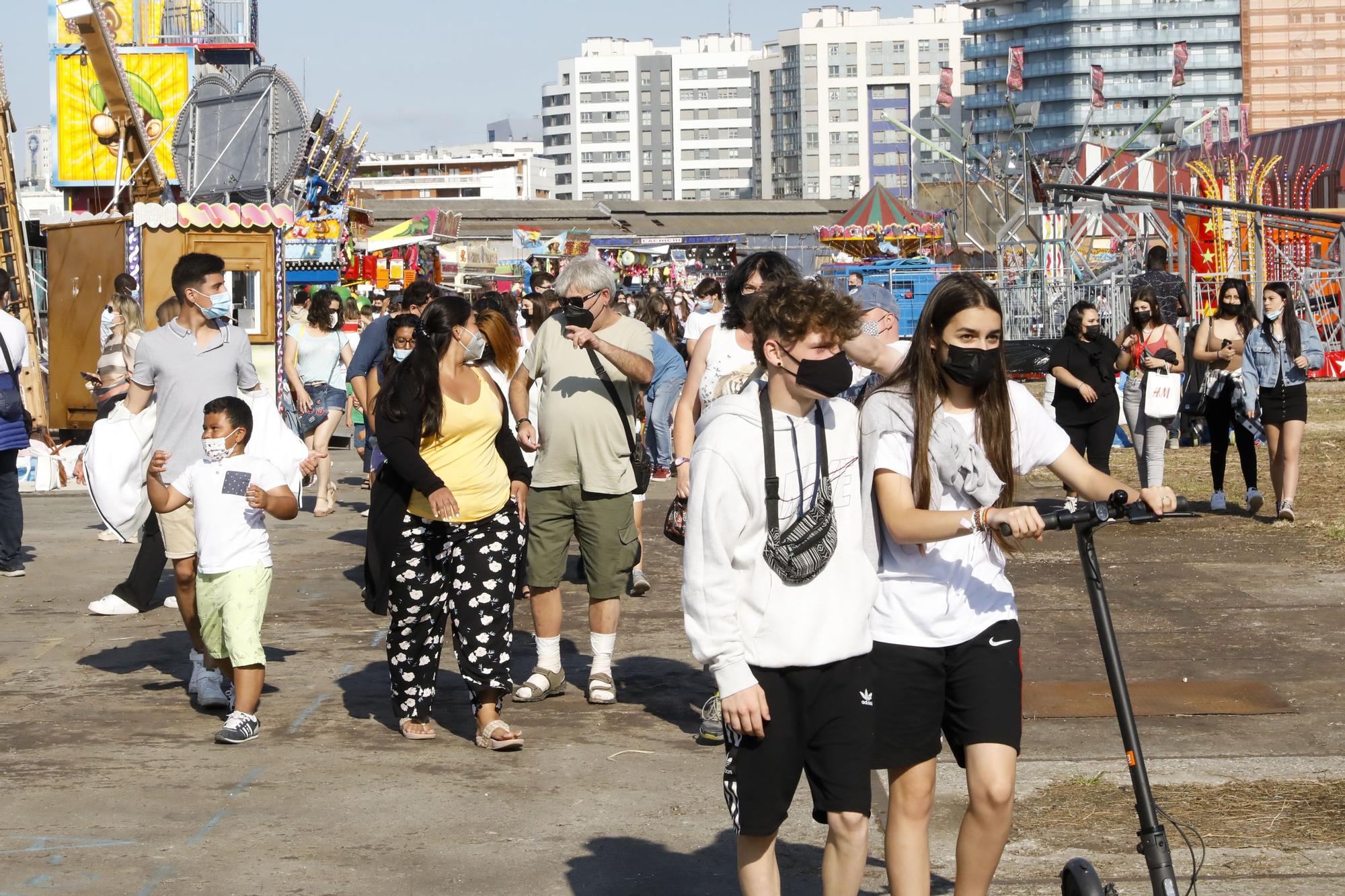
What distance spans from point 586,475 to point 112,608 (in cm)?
338

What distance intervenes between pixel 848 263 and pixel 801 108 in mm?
150692

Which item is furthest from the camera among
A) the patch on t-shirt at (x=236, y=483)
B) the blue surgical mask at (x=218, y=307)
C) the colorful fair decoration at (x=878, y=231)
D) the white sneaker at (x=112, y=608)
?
the colorful fair decoration at (x=878, y=231)

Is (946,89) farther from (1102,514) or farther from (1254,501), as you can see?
(1102,514)

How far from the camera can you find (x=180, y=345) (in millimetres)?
6879

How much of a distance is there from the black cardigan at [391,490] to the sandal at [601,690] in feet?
3.28

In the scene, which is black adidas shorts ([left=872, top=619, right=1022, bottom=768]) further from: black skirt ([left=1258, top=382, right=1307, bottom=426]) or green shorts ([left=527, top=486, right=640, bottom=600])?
black skirt ([left=1258, top=382, right=1307, bottom=426])

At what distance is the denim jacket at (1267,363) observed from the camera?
1116 cm

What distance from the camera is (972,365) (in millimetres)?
3682

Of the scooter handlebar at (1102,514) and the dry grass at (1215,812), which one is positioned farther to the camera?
the dry grass at (1215,812)

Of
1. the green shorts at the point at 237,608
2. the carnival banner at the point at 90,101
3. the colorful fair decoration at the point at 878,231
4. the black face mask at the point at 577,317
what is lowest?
the green shorts at the point at 237,608

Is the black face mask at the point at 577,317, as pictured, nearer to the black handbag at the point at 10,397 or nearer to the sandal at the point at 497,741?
the sandal at the point at 497,741

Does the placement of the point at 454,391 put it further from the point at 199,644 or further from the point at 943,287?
the point at 943,287

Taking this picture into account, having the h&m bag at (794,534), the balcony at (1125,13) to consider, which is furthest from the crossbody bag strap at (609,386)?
the balcony at (1125,13)

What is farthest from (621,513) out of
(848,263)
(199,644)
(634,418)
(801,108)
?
(801,108)
